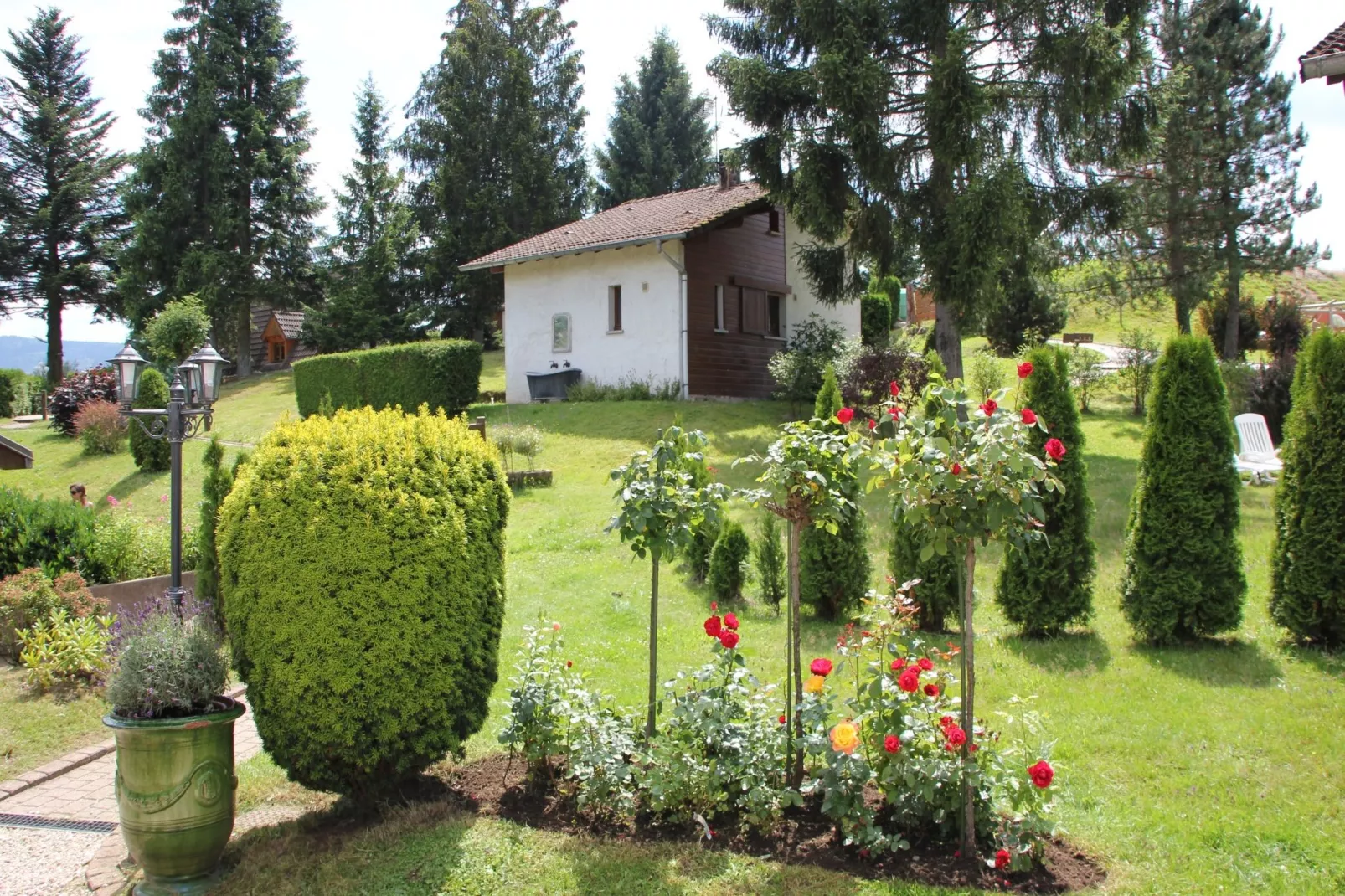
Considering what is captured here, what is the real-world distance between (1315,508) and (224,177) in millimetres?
33332

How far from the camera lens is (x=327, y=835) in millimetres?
3980

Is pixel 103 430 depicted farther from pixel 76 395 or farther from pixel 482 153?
pixel 482 153

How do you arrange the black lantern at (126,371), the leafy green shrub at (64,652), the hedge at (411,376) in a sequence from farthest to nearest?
1. the hedge at (411,376)
2. the black lantern at (126,371)
3. the leafy green shrub at (64,652)

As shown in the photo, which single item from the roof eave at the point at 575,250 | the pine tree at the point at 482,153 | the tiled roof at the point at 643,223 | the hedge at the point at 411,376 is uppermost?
the pine tree at the point at 482,153

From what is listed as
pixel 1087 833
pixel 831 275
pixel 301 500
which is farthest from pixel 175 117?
pixel 1087 833

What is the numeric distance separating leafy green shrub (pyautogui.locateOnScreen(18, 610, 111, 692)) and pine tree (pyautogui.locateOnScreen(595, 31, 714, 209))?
33.7 m

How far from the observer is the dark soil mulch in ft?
11.2

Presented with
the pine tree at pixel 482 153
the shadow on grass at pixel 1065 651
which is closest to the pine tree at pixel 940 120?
the shadow on grass at pixel 1065 651

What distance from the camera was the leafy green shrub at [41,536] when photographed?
791 centimetres

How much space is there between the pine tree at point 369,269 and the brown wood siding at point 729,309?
1472cm

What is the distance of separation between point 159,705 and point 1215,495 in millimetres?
6646

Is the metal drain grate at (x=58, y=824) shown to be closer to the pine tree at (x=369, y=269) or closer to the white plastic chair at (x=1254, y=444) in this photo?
the white plastic chair at (x=1254, y=444)

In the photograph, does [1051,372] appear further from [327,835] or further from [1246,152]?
[1246,152]

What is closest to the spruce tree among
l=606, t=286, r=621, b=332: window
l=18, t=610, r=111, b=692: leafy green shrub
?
l=18, t=610, r=111, b=692: leafy green shrub
